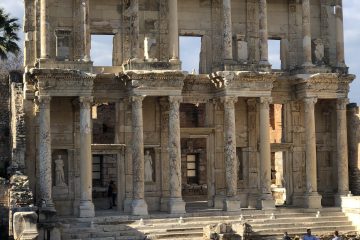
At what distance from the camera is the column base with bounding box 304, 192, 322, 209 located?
99.7 ft

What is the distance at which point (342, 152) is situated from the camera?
3103 centimetres

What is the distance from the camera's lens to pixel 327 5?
A: 108ft

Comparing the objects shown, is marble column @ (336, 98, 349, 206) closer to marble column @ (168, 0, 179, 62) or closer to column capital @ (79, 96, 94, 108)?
marble column @ (168, 0, 179, 62)

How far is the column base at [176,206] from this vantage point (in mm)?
28359

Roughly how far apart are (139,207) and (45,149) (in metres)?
4.29

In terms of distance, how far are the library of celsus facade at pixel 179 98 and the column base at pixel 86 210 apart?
0.04 metres

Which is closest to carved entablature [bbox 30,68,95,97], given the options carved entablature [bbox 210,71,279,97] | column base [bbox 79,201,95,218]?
column base [bbox 79,201,95,218]

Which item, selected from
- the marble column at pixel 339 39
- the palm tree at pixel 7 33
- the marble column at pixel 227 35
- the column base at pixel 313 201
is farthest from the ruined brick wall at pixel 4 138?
the marble column at pixel 339 39

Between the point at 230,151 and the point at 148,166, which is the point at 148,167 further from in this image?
the point at 230,151

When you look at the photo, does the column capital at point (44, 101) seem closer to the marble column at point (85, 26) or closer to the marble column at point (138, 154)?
the marble column at point (85, 26)

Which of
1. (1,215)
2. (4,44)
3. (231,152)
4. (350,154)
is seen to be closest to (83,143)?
(1,215)

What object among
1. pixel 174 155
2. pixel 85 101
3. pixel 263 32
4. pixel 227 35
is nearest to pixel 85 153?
pixel 85 101

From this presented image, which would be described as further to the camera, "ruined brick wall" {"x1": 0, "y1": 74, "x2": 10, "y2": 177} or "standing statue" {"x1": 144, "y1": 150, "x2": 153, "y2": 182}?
"ruined brick wall" {"x1": 0, "y1": 74, "x2": 10, "y2": 177}

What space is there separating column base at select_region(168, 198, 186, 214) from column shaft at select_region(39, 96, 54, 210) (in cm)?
472
